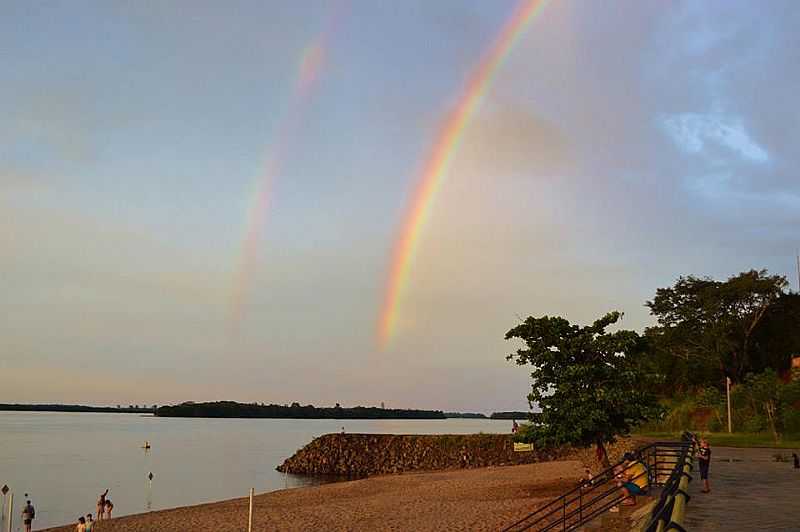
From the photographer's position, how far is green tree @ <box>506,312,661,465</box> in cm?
2662

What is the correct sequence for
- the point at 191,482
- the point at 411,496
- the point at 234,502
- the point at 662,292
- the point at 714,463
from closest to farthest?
1. the point at 714,463
2. the point at 411,496
3. the point at 234,502
4. the point at 191,482
5. the point at 662,292

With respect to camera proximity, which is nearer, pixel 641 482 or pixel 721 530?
pixel 721 530

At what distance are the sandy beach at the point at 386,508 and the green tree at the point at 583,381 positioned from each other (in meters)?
4.00

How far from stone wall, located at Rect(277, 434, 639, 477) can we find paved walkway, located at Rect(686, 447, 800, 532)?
34.4 meters

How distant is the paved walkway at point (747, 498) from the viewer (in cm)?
1434

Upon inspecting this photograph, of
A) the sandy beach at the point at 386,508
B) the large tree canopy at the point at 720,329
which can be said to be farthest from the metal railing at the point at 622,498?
the large tree canopy at the point at 720,329

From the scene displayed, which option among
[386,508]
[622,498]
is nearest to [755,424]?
[386,508]

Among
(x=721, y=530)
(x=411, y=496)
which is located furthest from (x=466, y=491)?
(x=721, y=530)

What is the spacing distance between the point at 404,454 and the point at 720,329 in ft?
108

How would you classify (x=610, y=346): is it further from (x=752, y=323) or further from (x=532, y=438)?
(x=752, y=323)

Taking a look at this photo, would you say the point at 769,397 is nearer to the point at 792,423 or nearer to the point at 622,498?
the point at 792,423

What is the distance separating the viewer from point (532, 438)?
89.2ft

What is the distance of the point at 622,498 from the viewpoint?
20.8m

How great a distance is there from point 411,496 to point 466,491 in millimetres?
3126
